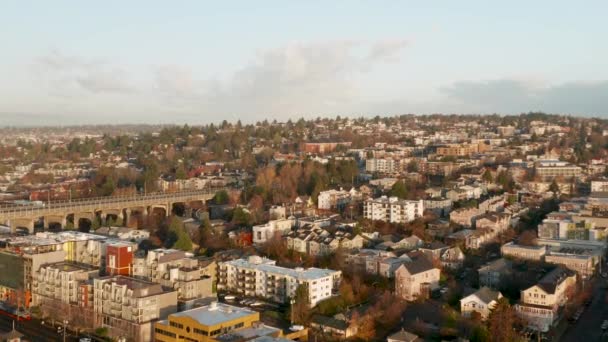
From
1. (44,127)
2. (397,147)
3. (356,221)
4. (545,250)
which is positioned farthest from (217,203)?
(44,127)

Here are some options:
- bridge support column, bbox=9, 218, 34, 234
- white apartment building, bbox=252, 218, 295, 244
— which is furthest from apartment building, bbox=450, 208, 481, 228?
bridge support column, bbox=9, 218, 34, 234

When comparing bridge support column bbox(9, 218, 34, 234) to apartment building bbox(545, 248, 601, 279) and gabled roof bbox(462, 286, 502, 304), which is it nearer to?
gabled roof bbox(462, 286, 502, 304)

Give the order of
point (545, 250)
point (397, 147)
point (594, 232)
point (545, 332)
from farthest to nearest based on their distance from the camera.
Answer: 1. point (397, 147)
2. point (594, 232)
3. point (545, 250)
4. point (545, 332)

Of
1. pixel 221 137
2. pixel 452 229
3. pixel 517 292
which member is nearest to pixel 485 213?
pixel 452 229

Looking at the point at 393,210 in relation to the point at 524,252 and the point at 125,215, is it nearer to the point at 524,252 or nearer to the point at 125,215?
the point at 524,252

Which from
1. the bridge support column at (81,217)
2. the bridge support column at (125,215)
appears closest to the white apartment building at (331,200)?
the bridge support column at (125,215)

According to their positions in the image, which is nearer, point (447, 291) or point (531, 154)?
point (447, 291)

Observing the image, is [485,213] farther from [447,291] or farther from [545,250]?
[447,291]

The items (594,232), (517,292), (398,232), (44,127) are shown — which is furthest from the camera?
(44,127)
